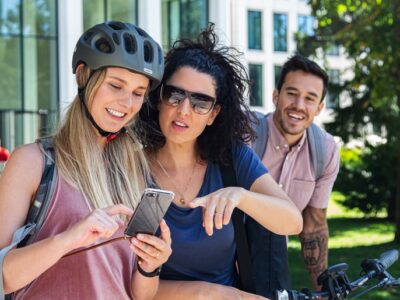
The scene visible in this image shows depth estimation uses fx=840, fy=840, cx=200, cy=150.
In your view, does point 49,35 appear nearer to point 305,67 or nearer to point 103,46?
point 305,67

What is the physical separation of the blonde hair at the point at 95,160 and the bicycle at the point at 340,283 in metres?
0.73

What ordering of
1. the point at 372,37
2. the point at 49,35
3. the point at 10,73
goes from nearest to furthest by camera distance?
1. the point at 372,37
2. the point at 49,35
3. the point at 10,73

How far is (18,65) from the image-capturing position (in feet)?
54.7

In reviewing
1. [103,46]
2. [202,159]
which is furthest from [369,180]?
[103,46]

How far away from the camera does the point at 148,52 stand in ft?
10.7

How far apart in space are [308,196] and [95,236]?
2.41 metres

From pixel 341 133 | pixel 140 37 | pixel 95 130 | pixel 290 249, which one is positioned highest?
pixel 140 37

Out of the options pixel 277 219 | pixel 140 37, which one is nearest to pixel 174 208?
pixel 277 219

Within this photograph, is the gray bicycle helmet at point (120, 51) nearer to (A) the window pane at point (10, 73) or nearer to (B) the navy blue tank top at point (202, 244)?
(B) the navy blue tank top at point (202, 244)

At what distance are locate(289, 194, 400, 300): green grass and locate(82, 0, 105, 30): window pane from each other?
5.93 metres

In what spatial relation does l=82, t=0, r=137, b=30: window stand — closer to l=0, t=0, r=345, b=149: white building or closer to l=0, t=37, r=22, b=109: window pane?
l=0, t=0, r=345, b=149: white building

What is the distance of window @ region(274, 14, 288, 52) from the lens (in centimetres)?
4429

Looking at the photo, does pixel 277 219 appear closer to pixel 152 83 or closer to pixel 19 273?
pixel 152 83

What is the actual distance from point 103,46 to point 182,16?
14761mm
